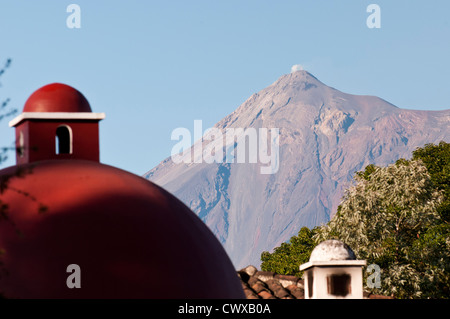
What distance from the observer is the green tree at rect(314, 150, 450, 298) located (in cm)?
4134

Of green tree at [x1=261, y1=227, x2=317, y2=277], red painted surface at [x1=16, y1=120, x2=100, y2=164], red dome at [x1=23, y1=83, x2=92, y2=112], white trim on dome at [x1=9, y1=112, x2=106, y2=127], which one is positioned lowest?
green tree at [x1=261, y1=227, x2=317, y2=277]

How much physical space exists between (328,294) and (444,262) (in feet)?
91.1

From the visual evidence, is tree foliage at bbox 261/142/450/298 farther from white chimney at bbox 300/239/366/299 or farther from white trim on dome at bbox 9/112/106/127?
white trim on dome at bbox 9/112/106/127

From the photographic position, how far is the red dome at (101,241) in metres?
11.6

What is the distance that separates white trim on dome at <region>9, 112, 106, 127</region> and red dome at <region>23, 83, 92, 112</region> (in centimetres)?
22

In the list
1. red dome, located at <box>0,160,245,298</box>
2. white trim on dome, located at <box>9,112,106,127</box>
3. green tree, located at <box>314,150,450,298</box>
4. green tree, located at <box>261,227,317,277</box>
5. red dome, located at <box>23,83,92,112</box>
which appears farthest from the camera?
green tree, located at <box>261,227,317,277</box>

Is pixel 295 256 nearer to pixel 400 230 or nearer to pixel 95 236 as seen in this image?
pixel 400 230

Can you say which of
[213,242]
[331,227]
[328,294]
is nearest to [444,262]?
[331,227]

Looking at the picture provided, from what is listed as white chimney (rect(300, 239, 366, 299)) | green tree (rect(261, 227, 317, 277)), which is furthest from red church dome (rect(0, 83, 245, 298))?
green tree (rect(261, 227, 317, 277))

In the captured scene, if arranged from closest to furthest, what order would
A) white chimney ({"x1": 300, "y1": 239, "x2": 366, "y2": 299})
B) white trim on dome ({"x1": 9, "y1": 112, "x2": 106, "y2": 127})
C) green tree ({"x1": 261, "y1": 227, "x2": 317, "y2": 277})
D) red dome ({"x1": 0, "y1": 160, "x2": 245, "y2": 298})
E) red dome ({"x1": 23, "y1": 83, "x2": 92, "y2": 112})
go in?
1. red dome ({"x1": 0, "y1": 160, "x2": 245, "y2": 298})
2. white trim on dome ({"x1": 9, "y1": 112, "x2": 106, "y2": 127})
3. red dome ({"x1": 23, "y1": 83, "x2": 92, "y2": 112})
4. white chimney ({"x1": 300, "y1": 239, "x2": 366, "y2": 299})
5. green tree ({"x1": 261, "y1": 227, "x2": 317, "y2": 277})

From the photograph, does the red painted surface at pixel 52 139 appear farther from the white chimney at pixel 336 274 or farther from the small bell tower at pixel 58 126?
the white chimney at pixel 336 274

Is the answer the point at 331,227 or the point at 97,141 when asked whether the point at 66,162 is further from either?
the point at 331,227

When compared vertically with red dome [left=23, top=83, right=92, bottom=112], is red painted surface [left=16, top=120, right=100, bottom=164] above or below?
below

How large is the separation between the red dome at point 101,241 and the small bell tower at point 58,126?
93 centimetres
